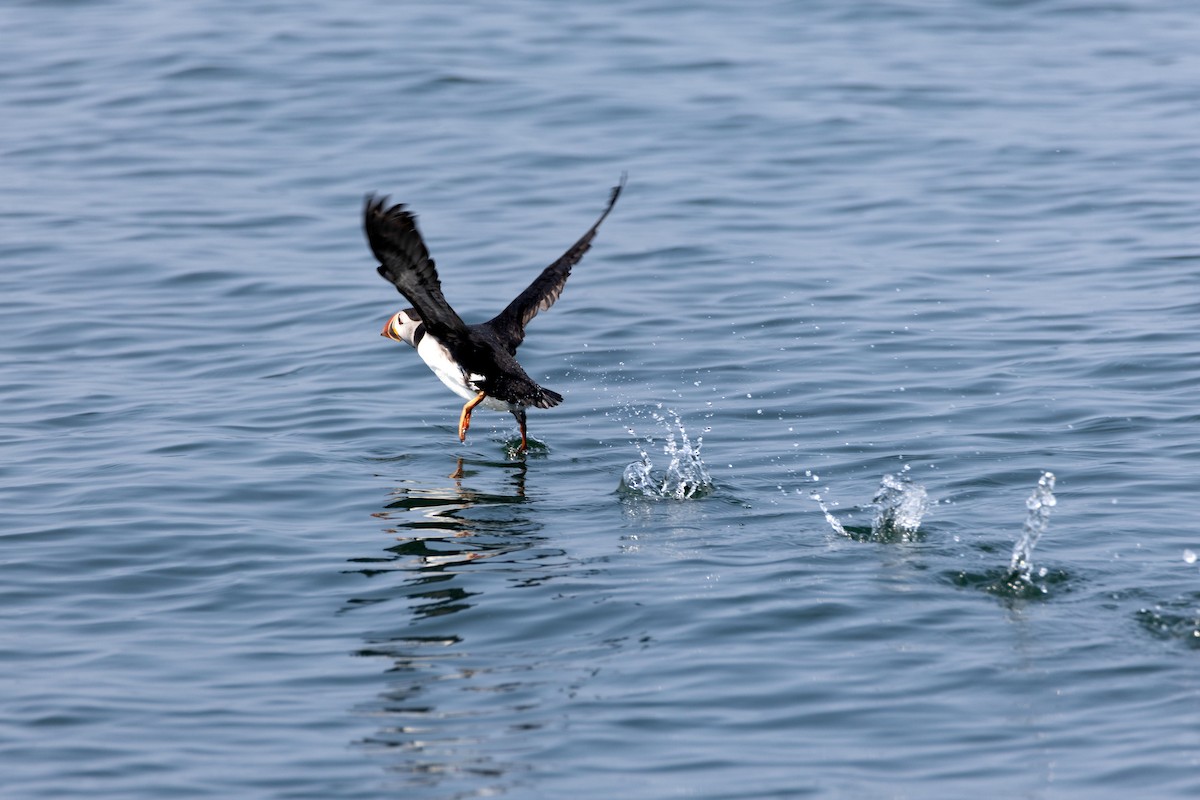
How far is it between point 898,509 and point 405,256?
258 cm

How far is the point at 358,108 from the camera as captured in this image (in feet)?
56.6

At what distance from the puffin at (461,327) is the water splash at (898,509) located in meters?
1.83

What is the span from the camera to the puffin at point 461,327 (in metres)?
7.22

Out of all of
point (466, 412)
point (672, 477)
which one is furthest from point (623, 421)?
point (672, 477)

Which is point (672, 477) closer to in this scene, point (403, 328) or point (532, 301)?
point (532, 301)

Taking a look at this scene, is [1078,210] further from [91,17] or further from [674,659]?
[91,17]

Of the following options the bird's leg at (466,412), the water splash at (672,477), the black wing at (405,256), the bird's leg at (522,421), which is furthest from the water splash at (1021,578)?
the bird's leg at (466,412)

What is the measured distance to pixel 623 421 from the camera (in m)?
9.84

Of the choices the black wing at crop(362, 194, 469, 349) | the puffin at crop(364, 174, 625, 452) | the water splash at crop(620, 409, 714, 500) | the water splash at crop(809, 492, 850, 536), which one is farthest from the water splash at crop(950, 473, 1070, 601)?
the black wing at crop(362, 194, 469, 349)

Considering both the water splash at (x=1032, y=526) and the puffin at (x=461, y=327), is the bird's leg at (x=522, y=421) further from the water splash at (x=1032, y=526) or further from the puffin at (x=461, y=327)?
the water splash at (x=1032, y=526)

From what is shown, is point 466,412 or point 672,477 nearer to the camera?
point 672,477

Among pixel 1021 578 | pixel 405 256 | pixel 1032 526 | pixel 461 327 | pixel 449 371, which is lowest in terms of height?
pixel 1021 578

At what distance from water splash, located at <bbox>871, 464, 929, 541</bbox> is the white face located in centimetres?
339

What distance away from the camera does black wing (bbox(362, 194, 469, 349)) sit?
7.05m
